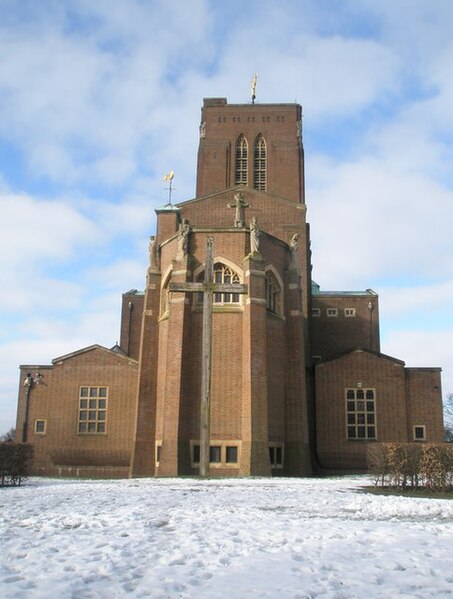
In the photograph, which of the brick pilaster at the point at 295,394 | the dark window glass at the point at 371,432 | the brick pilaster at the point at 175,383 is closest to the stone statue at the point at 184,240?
the brick pilaster at the point at 175,383

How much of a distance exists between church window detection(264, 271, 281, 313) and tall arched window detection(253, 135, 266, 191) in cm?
1806

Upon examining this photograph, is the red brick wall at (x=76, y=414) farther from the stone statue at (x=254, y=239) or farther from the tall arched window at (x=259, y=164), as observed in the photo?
the tall arched window at (x=259, y=164)

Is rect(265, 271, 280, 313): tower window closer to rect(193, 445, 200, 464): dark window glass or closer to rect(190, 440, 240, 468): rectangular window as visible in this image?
rect(190, 440, 240, 468): rectangular window

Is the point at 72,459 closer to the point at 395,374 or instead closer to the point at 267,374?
the point at 267,374

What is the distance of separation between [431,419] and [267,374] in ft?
34.8

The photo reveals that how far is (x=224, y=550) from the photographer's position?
7.32 m

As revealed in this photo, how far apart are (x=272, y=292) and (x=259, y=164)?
20.5 meters

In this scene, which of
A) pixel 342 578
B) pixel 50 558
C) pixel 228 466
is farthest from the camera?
pixel 228 466

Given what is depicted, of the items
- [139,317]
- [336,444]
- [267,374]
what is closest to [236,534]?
[267,374]

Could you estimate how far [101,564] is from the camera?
6480 mm

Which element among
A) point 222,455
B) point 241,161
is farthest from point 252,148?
point 222,455

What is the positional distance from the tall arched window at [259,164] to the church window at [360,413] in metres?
19.0

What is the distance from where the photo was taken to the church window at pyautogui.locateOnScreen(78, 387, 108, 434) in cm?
3309

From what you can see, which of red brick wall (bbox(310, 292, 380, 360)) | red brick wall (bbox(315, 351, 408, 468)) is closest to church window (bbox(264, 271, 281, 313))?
red brick wall (bbox(315, 351, 408, 468))
